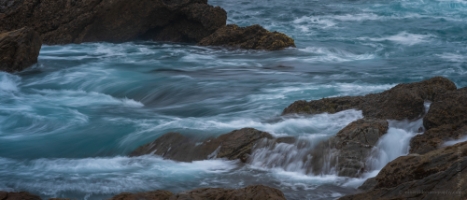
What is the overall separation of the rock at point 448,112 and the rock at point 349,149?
512 mm

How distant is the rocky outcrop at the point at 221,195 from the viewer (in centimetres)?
442

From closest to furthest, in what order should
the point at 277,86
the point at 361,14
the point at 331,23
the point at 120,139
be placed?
the point at 120,139
the point at 277,86
the point at 331,23
the point at 361,14

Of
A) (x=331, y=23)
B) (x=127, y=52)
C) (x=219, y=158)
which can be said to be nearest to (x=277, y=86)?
(x=219, y=158)

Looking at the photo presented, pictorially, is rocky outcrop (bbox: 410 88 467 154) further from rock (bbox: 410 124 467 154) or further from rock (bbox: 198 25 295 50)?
rock (bbox: 198 25 295 50)

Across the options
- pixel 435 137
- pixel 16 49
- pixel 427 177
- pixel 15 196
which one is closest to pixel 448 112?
pixel 435 137

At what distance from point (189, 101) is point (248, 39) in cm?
464

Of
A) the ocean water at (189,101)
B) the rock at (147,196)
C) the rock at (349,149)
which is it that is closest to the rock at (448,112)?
the ocean water at (189,101)

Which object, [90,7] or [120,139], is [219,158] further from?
[90,7]

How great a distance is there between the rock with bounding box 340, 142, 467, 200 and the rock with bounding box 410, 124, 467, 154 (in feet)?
3.76

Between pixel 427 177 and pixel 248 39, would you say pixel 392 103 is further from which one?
pixel 248 39

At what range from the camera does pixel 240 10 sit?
70.9ft

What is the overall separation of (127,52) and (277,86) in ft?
15.4

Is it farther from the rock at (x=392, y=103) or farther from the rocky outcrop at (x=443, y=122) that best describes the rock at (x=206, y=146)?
the rocky outcrop at (x=443, y=122)

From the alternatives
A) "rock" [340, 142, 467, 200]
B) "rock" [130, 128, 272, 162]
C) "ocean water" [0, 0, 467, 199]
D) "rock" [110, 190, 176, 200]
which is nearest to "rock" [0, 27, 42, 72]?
"ocean water" [0, 0, 467, 199]
